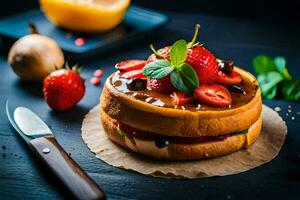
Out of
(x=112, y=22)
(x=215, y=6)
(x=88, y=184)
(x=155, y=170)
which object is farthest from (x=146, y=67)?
(x=215, y=6)

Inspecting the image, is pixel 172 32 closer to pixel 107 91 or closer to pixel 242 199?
pixel 107 91

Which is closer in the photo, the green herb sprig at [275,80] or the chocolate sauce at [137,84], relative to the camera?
the chocolate sauce at [137,84]

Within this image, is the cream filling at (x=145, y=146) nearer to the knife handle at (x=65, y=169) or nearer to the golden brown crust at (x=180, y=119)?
the golden brown crust at (x=180, y=119)

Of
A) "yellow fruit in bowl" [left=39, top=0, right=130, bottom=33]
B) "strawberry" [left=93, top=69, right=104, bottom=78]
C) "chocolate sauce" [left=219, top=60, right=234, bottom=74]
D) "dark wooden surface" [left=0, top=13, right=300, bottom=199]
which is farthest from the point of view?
"yellow fruit in bowl" [left=39, top=0, right=130, bottom=33]

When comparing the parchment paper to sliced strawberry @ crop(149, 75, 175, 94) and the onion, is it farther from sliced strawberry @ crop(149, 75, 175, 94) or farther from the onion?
the onion

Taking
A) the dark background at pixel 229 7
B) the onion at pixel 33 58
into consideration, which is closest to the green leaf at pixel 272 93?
the onion at pixel 33 58

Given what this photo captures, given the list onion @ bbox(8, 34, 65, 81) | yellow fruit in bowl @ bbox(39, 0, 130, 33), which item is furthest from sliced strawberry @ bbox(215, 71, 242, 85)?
yellow fruit in bowl @ bbox(39, 0, 130, 33)

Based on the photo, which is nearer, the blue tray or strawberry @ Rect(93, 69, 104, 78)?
strawberry @ Rect(93, 69, 104, 78)
